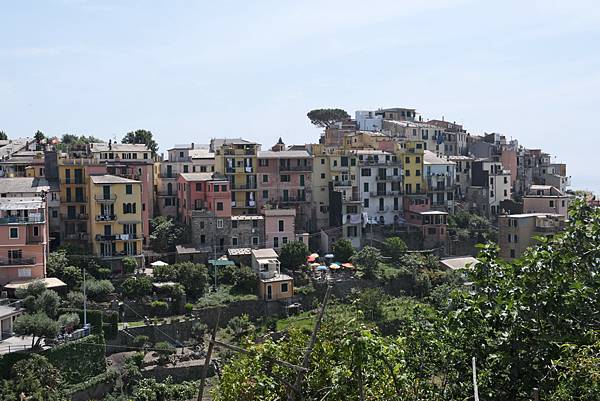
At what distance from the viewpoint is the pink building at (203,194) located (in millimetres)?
45500

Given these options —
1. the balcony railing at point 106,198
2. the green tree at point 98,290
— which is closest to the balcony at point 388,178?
the balcony railing at point 106,198

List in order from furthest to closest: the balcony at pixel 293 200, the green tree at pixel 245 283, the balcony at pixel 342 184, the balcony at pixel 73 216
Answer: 1. the balcony at pixel 342 184
2. the balcony at pixel 293 200
3. the balcony at pixel 73 216
4. the green tree at pixel 245 283

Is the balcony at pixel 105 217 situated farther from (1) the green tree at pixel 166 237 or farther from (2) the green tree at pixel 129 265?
(1) the green tree at pixel 166 237

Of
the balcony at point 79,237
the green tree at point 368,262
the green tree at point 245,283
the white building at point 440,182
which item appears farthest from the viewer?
the white building at point 440,182

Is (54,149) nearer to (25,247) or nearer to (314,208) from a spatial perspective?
(25,247)

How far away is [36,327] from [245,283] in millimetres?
12555

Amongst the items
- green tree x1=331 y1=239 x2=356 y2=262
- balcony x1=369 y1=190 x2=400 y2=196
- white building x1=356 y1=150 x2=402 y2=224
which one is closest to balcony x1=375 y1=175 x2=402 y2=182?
white building x1=356 y1=150 x2=402 y2=224

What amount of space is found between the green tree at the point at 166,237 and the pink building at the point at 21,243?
8298 millimetres

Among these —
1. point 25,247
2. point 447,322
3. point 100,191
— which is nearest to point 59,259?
point 25,247

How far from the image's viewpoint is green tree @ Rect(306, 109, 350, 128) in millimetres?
73250

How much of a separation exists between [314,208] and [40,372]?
25.1 meters

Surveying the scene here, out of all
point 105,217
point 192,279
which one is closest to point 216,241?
point 192,279

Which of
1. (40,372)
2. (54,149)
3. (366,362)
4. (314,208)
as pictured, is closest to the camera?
(366,362)

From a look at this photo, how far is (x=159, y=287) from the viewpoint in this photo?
127 feet
